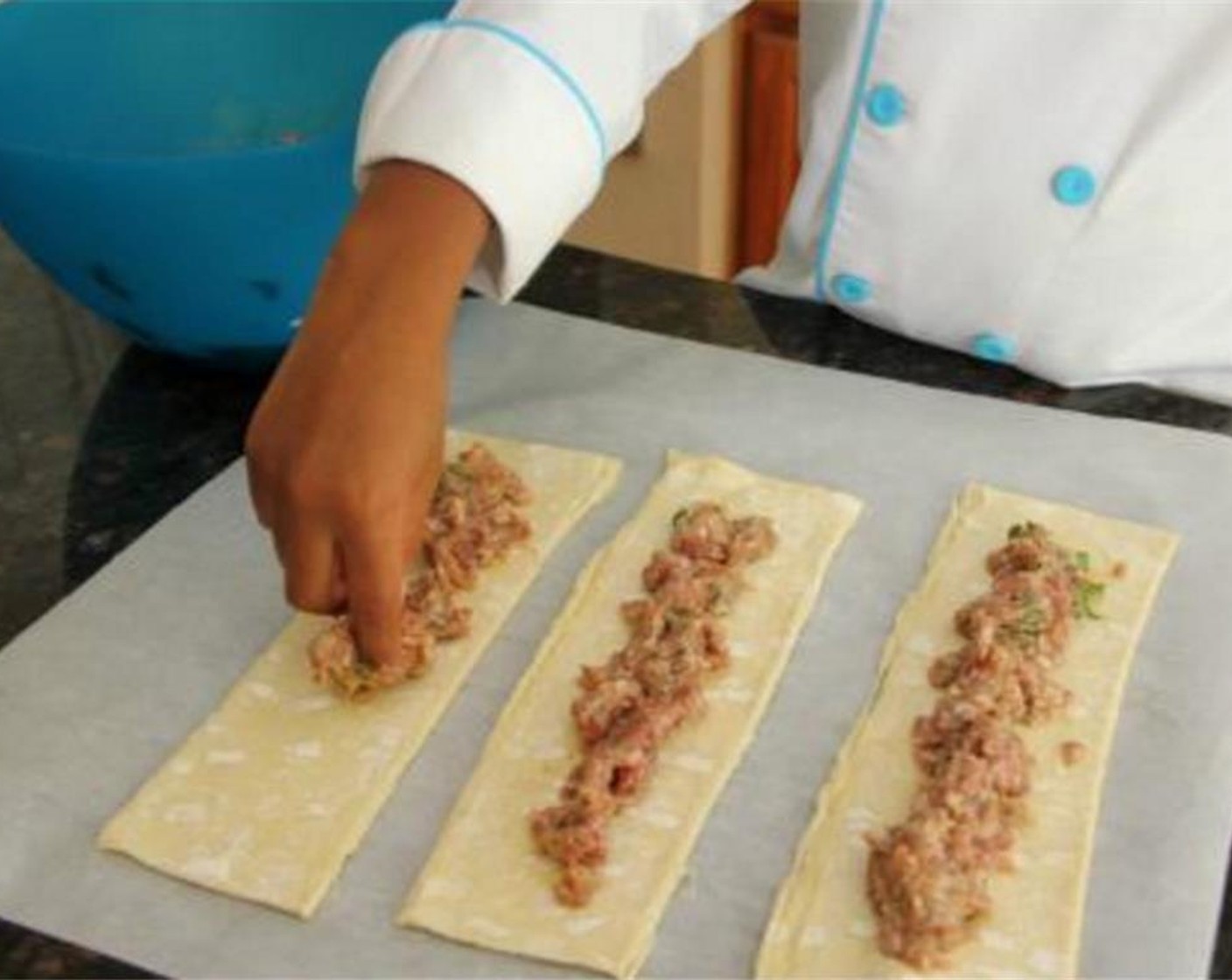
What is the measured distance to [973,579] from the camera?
1.04 metres

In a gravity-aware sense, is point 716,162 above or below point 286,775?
below

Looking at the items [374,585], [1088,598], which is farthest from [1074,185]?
[374,585]

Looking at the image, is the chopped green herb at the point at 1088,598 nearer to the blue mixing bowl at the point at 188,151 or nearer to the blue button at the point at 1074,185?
the blue button at the point at 1074,185

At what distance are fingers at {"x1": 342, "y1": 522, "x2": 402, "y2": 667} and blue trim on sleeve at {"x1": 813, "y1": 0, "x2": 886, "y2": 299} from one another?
1.63ft

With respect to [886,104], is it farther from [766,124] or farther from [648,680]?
[766,124]

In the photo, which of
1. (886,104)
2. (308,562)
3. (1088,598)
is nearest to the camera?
(308,562)

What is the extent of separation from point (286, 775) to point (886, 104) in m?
0.65

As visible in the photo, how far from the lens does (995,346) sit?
1.16 metres

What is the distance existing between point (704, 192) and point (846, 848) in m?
1.64

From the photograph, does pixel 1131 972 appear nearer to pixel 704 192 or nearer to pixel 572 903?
pixel 572 903

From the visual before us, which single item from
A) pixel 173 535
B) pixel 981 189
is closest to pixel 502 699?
pixel 173 535

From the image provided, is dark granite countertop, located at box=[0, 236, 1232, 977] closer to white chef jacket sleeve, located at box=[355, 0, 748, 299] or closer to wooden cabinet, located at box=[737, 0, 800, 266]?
white chef jacket sleeve, located at box=[355, 0, 748, 299]

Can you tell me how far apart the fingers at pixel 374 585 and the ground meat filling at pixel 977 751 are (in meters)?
0.31

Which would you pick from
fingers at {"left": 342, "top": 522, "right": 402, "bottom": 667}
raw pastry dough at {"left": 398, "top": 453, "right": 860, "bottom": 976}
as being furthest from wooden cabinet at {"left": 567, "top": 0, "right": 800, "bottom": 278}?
fingers at {"left": 342, "top": 522, "right": 402, "bottom": 667}
